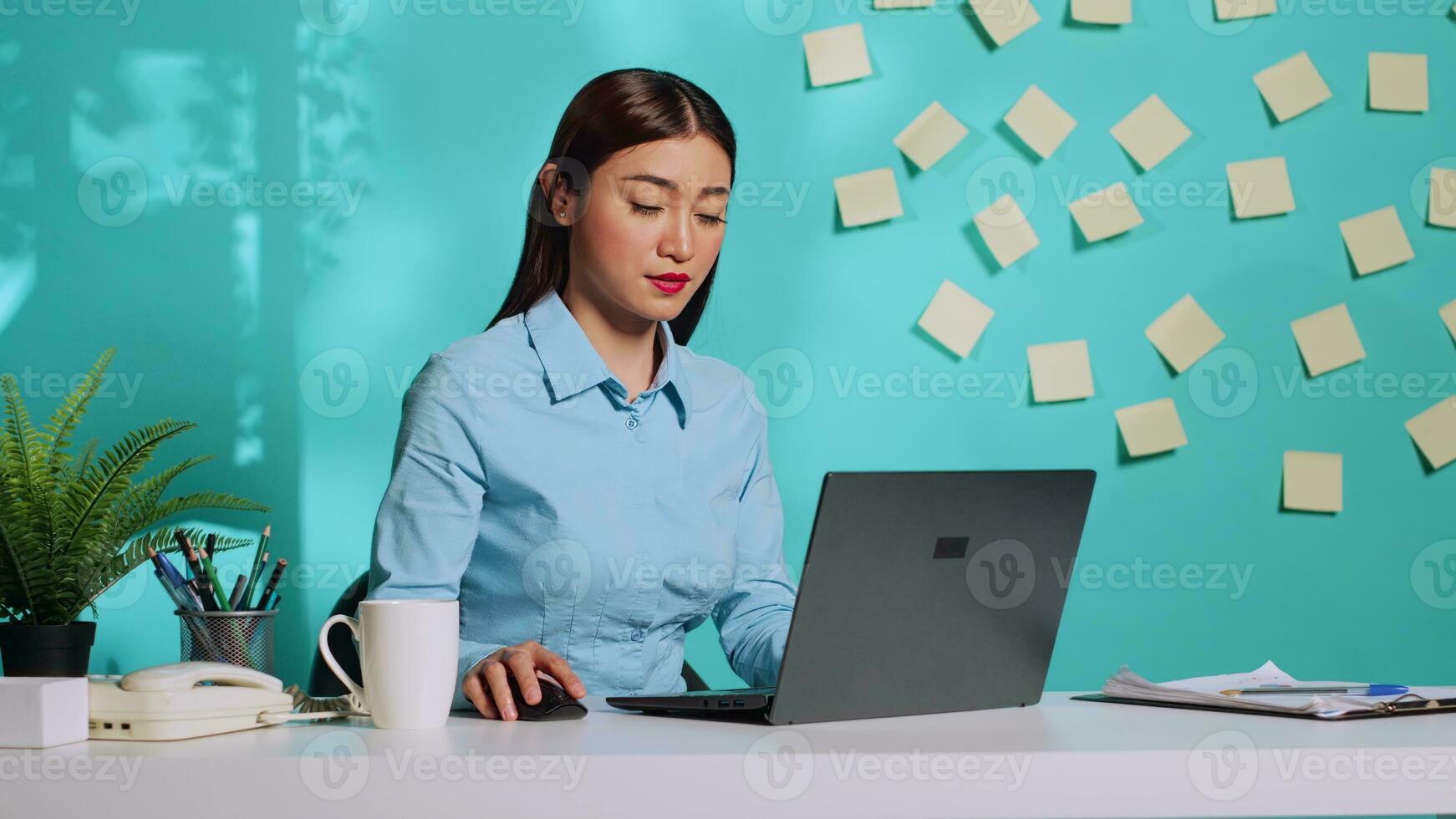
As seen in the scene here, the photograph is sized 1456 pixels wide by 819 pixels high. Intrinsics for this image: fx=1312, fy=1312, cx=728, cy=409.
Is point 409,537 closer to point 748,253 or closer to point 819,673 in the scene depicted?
point 819,673

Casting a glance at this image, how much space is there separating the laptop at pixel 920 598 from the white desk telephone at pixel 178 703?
251mm

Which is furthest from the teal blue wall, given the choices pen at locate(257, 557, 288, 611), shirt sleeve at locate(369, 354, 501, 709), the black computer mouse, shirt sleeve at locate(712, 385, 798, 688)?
the black computer mouse

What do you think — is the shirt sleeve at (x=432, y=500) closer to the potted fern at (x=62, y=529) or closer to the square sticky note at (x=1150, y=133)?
the potted fern at (x=62, y=529)

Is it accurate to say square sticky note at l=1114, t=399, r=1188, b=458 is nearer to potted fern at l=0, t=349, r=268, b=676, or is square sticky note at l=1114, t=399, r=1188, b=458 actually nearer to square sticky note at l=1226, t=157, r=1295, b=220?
square sticky note at l=1226, t=157, r=1295, b=220

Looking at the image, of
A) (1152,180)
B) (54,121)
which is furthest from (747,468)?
(54,121)

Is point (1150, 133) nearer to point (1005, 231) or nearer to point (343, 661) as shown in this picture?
point (1005, 231)

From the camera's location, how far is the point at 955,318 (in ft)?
6.54

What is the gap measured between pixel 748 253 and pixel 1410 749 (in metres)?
1.35

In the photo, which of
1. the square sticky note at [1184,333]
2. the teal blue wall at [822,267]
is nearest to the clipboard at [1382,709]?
the teal blue wall at [822,267]

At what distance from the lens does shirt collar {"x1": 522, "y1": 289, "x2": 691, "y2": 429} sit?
4.26 feet

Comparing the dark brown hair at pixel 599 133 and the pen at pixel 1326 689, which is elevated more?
the dark brown hair at pixel 599 133

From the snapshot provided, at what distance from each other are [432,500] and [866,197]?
1.02 metres

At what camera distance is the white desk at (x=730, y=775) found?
0.66m

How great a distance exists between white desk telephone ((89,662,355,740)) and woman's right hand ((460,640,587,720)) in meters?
0.14
